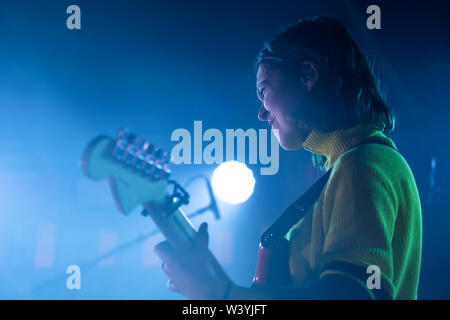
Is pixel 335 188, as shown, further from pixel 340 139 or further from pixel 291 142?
Result: pixel 291 142

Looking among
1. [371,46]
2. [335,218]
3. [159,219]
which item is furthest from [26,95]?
[335,218]

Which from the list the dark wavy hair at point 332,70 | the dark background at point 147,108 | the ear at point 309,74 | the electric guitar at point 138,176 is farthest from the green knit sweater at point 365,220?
the dark background at point 147,108

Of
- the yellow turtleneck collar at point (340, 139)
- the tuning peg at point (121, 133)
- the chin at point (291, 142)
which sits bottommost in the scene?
the tuning peg at point (121, 133)

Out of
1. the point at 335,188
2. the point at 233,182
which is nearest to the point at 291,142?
the point at 335,188

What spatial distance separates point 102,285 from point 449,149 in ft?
10.5

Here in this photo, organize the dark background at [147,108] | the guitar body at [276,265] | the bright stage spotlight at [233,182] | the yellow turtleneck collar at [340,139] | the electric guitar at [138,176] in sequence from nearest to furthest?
1. the electric guitar at [138,176]
2. the yellow turtleneck collar at [340,139]
3. the guitar body at [276,265]
4. the dark background at [147,108]
5. the bright stage spotlight at [233,182]

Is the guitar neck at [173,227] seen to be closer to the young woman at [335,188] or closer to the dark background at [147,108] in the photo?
the young woman at [335,188]

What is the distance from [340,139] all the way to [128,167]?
76 centimetres

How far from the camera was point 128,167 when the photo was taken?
1.24m

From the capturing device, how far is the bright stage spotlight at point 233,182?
2979 mm

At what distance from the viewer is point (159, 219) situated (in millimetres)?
1386

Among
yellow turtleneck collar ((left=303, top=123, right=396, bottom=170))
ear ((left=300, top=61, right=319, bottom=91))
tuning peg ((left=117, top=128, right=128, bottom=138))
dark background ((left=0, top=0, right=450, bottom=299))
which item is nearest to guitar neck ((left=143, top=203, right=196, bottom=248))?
tuning peg ((left=117, top=128, right=128, bottom=138))

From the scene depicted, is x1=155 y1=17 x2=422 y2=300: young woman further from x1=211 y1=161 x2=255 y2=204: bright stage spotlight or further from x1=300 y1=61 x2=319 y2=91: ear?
x1=211 y1=161 x2=255 y2=204: bright stage spotlight

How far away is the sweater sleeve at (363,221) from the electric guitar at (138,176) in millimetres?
505
